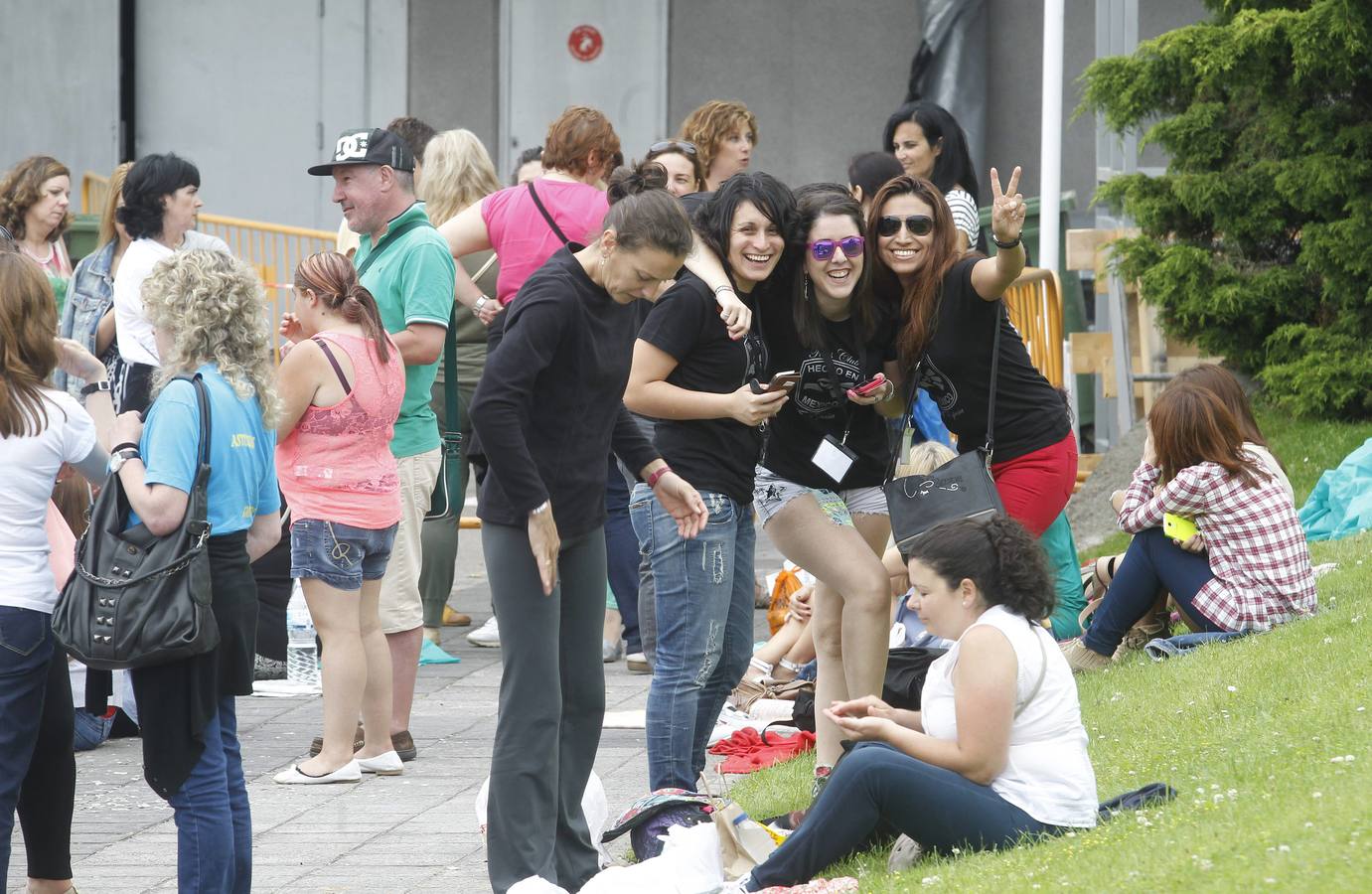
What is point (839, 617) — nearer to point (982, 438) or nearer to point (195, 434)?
point (982, 438)

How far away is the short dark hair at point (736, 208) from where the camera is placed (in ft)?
17.0

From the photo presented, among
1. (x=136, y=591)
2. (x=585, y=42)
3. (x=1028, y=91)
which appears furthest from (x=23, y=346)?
(x=1028, y=91)

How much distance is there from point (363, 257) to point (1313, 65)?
5815mm

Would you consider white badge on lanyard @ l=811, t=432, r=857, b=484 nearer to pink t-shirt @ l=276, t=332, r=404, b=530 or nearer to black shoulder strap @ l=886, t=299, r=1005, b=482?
black shoulder strap @ l=886, t=299, r=1005, b=482

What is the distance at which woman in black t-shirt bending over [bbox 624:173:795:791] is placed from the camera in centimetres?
499

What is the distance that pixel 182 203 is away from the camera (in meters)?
7.35

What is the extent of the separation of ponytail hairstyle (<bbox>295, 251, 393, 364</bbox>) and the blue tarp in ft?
16.3

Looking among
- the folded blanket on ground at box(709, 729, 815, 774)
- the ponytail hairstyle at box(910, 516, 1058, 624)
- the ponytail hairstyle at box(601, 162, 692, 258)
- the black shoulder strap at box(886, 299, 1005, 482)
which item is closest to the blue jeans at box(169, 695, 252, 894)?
the ponytail hairstyle at box(601, 162, 692, 258)

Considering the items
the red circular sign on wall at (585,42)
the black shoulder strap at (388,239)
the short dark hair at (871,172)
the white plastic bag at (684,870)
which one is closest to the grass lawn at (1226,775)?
the white plastic bag at (684,870)

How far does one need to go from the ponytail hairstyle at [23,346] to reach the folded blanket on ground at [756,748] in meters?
2.68

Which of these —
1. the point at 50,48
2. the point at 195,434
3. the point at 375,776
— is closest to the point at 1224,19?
the point at 375,776

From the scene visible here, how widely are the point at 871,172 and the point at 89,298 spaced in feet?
11.4

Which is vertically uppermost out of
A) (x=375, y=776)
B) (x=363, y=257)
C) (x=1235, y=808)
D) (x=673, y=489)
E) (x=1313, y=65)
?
(x=1313, y=65)

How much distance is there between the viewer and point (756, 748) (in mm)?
6305
